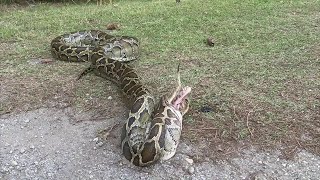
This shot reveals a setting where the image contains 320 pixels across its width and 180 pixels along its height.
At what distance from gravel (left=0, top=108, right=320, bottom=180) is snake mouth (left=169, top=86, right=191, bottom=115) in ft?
1.49

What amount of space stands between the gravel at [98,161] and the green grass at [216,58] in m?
0.38

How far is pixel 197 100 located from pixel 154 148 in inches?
53.5

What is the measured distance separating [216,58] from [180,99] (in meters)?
2.17

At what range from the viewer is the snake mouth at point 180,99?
4734 millimetres

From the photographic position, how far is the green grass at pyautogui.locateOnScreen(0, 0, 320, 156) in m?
5.00

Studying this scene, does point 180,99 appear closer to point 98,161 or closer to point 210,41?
point 98,161

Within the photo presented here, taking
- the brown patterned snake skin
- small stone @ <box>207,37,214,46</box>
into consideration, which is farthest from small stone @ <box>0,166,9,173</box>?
small stone @ <box>207,37,214,46</box>

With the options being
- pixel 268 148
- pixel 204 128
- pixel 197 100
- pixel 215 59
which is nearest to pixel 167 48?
pixel 215 59

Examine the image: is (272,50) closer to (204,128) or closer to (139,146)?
(204,128)

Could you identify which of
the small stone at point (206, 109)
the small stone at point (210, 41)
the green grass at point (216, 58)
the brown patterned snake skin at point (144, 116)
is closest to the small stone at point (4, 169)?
the brown patterned snake skin at point (144, 116)

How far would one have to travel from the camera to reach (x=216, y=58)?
678cm

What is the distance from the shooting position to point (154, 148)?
4.16 metres

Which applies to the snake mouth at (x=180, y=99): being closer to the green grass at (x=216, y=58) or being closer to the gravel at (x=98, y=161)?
the green grass at (x=216, y=58)

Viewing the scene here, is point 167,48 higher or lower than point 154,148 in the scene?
lower
